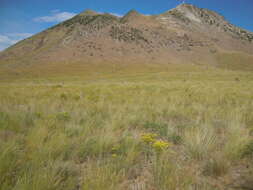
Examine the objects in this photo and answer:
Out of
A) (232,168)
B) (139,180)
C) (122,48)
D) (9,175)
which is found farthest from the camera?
(122,48)

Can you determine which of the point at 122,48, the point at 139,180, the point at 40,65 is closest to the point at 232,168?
the point at 139,180

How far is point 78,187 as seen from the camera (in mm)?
1712

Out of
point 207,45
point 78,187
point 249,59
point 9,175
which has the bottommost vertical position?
point 78,187

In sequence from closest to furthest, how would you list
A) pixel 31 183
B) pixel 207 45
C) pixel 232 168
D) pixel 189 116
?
pixel 31 183 < pixel 232 168 < pixel 189 116 < pixel 207 45

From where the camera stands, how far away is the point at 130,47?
57.0m

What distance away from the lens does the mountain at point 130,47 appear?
159 ft

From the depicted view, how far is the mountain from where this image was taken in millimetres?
48531

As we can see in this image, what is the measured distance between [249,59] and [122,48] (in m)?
50.8

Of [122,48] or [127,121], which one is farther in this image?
[122,48]

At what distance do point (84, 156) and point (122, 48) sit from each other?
5641cm

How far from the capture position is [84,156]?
2.27 meters

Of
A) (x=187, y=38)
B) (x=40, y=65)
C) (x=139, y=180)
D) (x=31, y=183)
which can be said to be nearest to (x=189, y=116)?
(x=139, y=180)

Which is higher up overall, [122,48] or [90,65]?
[122,48]

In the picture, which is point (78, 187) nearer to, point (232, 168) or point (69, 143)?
point (69, 143)
